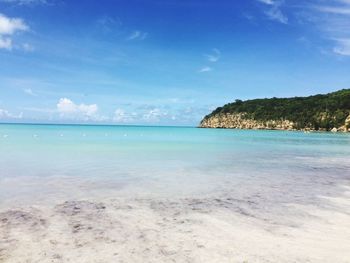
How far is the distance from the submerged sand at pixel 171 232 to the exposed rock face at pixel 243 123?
5148 inches

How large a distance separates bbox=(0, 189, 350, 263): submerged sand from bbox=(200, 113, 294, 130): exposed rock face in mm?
130748

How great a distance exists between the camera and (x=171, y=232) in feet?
25.9

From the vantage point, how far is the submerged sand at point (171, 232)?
6488 mm

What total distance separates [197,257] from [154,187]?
284 inches

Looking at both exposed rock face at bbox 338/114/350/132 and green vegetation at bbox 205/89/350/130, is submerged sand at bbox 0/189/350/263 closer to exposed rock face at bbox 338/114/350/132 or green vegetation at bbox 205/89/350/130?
exposed rock face at bbox 338/114/350/132

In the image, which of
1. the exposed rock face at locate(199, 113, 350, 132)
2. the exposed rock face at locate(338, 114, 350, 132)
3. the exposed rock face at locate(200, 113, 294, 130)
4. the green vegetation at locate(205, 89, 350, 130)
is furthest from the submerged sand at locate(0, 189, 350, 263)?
the exposed rock face at locate(200, 113, 294, 130)

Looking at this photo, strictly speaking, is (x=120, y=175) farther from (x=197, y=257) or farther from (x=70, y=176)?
(x=197, y=257)

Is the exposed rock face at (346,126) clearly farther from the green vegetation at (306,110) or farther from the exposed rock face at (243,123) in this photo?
the exposed rock face at (243,123)

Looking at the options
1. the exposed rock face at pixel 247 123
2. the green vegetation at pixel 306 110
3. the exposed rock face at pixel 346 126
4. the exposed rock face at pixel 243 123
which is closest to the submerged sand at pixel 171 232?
the exposed rock face at pixel 346 126

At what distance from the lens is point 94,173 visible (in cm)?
1703

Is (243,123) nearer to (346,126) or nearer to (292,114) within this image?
(292,114)

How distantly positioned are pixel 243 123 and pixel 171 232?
165m

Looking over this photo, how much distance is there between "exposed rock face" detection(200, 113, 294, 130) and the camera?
5575 inches

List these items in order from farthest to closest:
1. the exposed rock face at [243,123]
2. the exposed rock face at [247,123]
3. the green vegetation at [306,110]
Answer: the exposed rock face at [243,123]
the exposed rock face at [247,123]
the green vegetation at [306,110]
